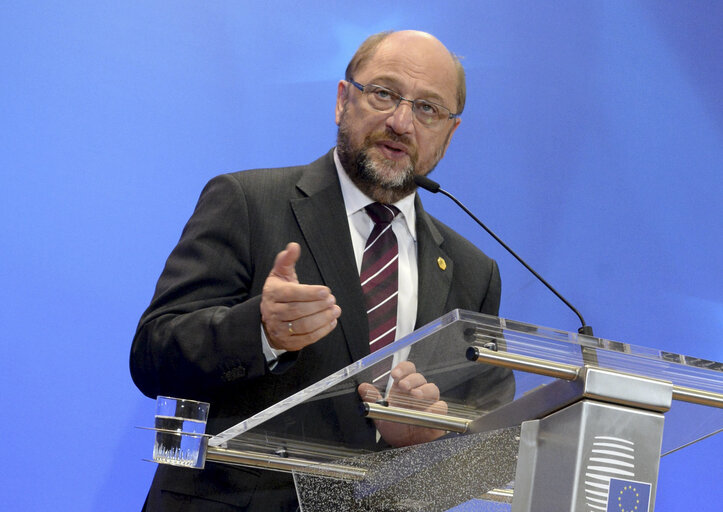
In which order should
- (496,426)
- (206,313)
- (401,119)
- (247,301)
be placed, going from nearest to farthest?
(496,426), (247,301), (206,313), (401,119)

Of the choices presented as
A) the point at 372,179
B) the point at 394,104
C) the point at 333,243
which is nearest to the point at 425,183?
the point at 333,243

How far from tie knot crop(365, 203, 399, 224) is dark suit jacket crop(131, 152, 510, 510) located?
9 cm

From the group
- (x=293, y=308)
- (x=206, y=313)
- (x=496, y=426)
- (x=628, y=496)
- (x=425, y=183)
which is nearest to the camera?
(x=628, y=496)

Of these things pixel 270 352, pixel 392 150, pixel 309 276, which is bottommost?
pixel 270 352

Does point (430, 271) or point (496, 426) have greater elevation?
point (430, 271)

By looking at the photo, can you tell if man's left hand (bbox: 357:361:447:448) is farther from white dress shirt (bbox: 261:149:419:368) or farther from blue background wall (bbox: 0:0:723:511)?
blue background wall (bbox: 0:0:723:511)

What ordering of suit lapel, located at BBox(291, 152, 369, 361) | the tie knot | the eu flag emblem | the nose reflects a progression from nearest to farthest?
the eu flag emblem → suit lapel, located at BBox(291, 152, 369, 361) → the tie knot → the nose

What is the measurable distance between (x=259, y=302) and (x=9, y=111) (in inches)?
53.2

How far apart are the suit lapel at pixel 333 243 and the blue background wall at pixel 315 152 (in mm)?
687

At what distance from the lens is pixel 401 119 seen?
2146mm

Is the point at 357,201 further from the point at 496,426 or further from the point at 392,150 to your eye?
the point at 496,426

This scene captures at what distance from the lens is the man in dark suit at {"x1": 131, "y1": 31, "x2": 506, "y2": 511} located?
1.29 metres

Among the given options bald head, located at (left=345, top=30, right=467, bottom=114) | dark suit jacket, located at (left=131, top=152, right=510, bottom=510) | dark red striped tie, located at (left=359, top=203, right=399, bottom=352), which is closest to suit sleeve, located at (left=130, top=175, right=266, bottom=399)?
dark suit jacket, located at (left=131, top=152, right=510, bottom=510)

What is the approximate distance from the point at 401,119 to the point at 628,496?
139 centimetres
